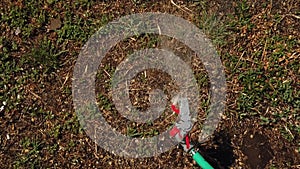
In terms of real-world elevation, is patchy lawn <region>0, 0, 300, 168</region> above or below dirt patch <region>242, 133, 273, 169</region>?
above

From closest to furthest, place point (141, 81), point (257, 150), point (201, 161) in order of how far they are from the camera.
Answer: point (201, 161)
point (257, 150)
point (141, 81)

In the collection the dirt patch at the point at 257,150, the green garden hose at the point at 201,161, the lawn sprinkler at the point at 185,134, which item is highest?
the lawn sprinkler at the point at 185,134

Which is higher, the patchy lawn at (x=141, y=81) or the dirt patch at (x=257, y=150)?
the patchy lawn at (x=141, y=81)

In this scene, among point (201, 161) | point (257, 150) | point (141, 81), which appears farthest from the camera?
point (141, 81)

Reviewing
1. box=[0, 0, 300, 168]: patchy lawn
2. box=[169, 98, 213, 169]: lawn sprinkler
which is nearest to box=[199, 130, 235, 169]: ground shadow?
box=[0, 0, 300, 168]: patchy lawn

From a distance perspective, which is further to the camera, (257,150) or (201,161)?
(257,150)

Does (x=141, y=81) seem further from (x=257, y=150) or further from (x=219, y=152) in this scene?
(x=257, y=150)

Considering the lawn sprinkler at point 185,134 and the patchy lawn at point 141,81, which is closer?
the lawn sprinkler at point 185,134

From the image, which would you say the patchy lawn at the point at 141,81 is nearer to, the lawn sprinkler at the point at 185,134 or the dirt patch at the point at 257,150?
the dirt patch at the point at 257,150

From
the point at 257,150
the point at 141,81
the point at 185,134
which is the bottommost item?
the point at 257,150

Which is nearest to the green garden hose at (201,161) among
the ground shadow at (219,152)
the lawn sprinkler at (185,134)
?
the lawn sprinkler at (185,134)

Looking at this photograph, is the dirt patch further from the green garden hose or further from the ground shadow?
the green garden hose

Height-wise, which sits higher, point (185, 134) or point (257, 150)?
point (185, 134)

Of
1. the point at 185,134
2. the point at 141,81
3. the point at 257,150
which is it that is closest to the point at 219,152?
the point at 257,150
